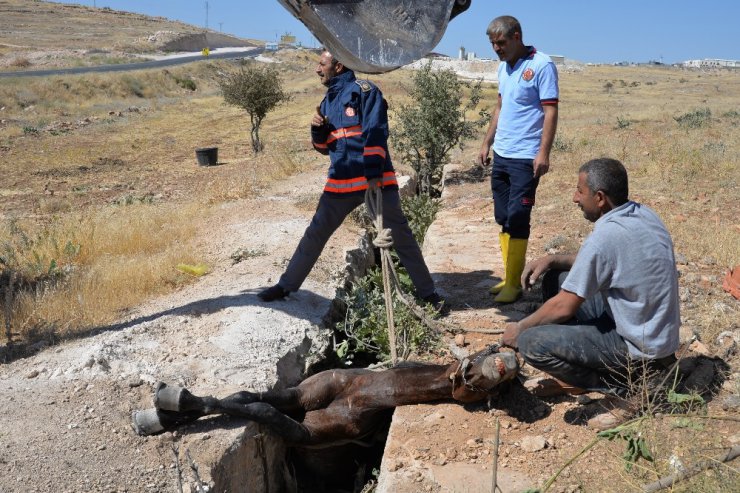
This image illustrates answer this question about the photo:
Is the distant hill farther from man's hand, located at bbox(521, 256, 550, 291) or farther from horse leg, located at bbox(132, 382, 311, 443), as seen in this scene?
man's hand, located at bbox(521, 256, 550, 291)

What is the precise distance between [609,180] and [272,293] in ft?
8.34

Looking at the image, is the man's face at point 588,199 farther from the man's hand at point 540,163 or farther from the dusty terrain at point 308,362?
the man's hand at point 540,163

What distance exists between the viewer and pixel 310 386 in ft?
12.3

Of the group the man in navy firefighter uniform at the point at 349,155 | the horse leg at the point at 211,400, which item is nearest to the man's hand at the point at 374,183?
the man in navy firefighter uniform at the point at 349,155

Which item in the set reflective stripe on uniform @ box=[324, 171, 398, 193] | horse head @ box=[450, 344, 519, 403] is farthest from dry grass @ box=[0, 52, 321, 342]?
horse head @ box=[450, 344, 519, 403]

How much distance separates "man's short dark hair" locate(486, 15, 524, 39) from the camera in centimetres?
424

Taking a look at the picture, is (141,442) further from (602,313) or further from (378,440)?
(602,313)

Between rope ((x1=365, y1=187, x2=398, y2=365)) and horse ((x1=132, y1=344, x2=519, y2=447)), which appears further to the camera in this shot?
rope ((x1=365, y1=187, x2=398, y2=365))

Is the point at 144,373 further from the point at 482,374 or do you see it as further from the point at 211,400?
the point at 482,374

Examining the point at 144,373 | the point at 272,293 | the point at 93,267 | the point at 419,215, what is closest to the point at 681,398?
the point at 272,293

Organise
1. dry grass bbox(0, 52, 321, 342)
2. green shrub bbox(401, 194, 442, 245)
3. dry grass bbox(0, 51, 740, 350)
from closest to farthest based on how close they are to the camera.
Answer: dry grass bbox(0, 52, 321, 342)
dry grass bbox(0, 51, 740, 350)
green shrub bbox(401, 194, 442, 245)

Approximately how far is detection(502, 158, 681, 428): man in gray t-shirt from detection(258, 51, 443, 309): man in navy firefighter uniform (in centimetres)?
144

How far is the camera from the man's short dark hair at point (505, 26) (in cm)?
424

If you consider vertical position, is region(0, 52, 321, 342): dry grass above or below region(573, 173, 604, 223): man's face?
below
